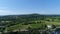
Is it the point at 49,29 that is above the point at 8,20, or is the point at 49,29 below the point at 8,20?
below

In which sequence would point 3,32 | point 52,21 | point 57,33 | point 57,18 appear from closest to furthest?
point 3,32 < point 57,33 < point 52,21 < point 57,18

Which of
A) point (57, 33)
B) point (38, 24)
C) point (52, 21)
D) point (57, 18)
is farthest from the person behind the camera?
point (57, 18)

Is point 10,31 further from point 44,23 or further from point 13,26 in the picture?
point 44,23

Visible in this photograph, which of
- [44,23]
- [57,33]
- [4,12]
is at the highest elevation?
[4,12]

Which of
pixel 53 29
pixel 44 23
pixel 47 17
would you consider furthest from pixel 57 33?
pixel 47 17

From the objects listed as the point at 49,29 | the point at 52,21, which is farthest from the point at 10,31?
the point at 52,21

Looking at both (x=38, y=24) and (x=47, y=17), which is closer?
(x=38, y=24)

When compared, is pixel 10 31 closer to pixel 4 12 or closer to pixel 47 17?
pixel 4 12
